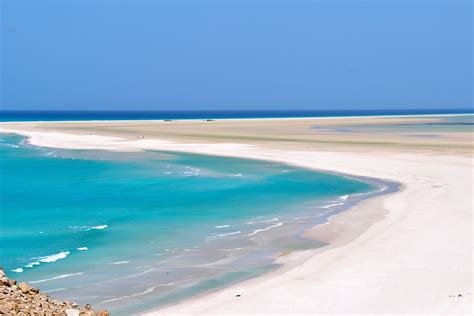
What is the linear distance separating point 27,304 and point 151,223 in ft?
35.6

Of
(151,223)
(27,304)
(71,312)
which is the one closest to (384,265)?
(71,312)

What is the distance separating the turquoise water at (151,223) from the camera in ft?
40.7

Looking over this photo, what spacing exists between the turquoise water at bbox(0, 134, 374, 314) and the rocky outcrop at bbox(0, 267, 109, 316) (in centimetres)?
271

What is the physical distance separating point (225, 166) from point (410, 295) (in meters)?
23.4

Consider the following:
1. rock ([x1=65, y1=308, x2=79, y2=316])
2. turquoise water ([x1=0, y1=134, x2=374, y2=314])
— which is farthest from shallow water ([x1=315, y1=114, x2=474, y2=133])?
rock ([x1=65, y1=308, x2=79, y2=316])

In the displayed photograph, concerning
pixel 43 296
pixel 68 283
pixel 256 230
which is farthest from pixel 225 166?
pixel 43 296

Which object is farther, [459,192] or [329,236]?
[459,192]

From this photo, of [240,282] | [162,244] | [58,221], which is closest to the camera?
[240,282]

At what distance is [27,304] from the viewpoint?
7.50 meters

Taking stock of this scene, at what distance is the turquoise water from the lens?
12.4 metres

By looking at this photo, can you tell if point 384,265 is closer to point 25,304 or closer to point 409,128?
point 25,304

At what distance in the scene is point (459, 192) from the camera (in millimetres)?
22531

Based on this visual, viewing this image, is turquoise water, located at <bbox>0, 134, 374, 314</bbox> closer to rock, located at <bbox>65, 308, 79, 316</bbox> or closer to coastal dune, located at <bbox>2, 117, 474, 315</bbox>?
coastal dune, located at <bbox>2, 117, 474, 315</bbox>

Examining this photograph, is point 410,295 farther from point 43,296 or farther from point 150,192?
point 150,192
